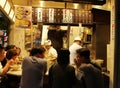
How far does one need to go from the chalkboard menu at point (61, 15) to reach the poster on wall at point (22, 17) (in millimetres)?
1070

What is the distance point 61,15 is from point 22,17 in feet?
6.67

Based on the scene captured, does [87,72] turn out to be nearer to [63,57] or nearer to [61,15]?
[63,57]

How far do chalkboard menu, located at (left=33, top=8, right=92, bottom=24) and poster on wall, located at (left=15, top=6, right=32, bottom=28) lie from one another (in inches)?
42.1

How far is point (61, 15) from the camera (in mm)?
10586

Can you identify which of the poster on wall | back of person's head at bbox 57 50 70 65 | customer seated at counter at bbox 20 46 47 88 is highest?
the poster on wall

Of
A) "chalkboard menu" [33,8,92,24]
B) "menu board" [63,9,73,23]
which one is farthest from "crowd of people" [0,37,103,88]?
"menu board" [63,9,73,23]

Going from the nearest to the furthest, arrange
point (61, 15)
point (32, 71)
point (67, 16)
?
point (32, 71) → point (61, 15) → point (67, 16)

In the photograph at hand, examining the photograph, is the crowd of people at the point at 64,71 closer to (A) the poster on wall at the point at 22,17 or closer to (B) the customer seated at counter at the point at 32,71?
(B) the customer seated at counter at the point at 32,71

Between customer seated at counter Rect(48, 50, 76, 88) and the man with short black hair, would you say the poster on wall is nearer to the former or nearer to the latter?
customer seated at counter Rect(48, 50, 76, 88)

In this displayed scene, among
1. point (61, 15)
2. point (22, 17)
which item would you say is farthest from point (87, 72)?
point (61, 15)

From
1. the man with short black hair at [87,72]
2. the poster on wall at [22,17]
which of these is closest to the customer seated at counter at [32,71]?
the man with short black hair at [87,72]

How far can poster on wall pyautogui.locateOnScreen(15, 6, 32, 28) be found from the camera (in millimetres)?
8953

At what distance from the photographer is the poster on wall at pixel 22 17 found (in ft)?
29.4
